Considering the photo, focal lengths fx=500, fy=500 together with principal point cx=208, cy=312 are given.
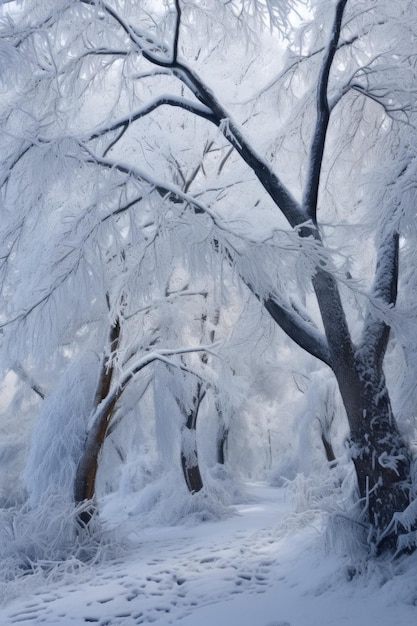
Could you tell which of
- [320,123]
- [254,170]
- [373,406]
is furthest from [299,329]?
[320,123]

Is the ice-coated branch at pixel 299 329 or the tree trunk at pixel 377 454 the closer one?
the tree trunk at pixel 377 454

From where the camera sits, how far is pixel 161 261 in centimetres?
489

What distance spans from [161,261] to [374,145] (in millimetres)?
3211

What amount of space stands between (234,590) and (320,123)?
16.4ft

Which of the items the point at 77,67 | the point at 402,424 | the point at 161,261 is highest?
the point at 77,67

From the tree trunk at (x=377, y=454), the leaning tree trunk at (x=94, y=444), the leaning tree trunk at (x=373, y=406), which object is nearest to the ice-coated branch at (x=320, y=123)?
the leaning tree trunk at (x=373, y=406)

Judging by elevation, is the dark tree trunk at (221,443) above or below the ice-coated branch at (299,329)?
below

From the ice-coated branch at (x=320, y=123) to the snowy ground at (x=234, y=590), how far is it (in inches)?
142

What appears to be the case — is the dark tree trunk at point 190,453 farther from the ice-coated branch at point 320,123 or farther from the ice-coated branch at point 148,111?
the ice-coated branch at point 148,111

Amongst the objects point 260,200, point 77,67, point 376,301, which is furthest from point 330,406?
point 77,67

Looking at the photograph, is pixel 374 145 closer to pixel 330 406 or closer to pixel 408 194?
pixel 408 194

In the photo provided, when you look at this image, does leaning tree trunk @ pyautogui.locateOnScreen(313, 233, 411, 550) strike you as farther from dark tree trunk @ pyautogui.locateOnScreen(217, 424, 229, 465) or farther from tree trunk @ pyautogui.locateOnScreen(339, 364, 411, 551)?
dark tree trunk @ pyautogui.locateOnScreen(217, 424, 229, 465)

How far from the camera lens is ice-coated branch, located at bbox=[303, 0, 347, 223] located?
514 centimetres

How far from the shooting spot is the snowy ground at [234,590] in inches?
161
